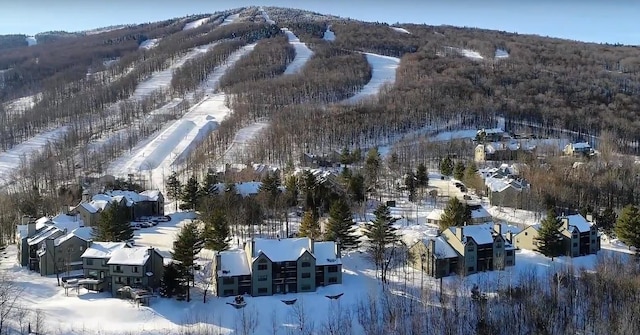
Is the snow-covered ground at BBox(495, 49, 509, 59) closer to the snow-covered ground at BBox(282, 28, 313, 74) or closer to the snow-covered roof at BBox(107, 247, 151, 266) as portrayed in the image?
the snow-covered ground at BBox(282, 28, 313, 74)

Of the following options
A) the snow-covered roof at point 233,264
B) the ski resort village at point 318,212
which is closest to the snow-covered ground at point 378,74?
the ski resort village at point 318,212

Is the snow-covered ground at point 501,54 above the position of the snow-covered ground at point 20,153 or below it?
above

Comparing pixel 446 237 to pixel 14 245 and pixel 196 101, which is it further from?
pixel 196 101

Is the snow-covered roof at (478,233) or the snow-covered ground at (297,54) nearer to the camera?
the snow-covered roof at (478,233)

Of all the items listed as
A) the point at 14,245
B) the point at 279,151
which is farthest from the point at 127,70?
the point at 14,245

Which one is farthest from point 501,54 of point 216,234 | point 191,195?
point 216,234

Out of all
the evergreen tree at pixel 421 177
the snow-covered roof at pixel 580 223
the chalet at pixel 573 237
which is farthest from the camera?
the evergreen tree at pixel 421 177

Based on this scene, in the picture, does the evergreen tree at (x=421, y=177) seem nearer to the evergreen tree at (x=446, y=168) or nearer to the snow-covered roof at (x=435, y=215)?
the evergreen tree at (x=446, y=168)
